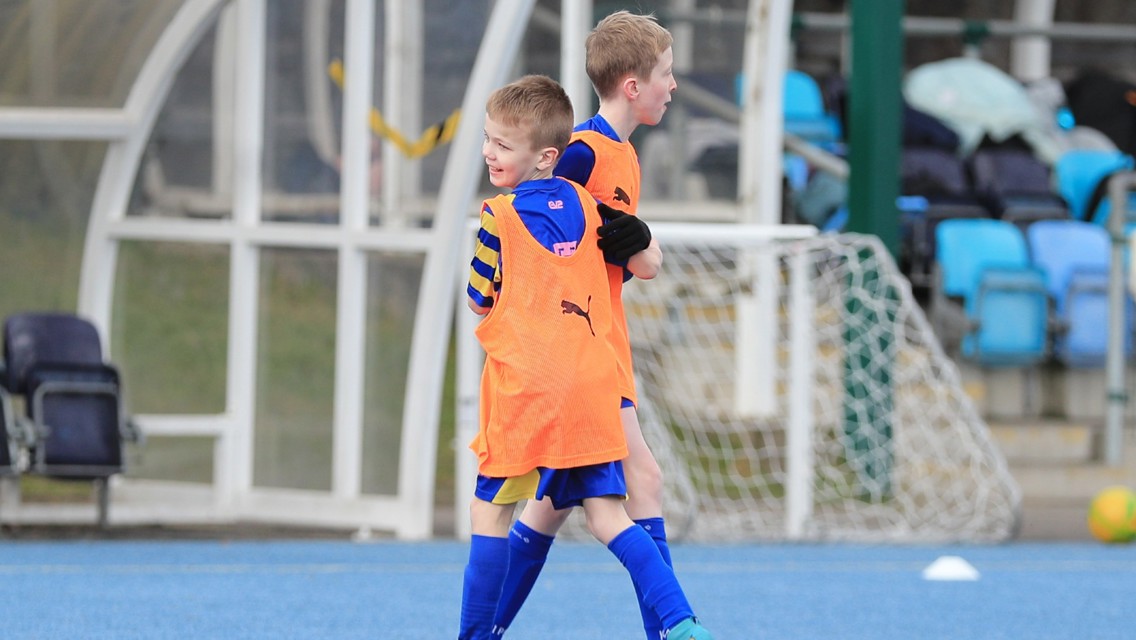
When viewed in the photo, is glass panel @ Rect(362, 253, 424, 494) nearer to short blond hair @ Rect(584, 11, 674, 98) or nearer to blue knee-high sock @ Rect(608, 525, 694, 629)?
short blond hair @ Rect(584, 11, 674, 98)

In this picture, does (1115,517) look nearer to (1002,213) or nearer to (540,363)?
(1002,213)

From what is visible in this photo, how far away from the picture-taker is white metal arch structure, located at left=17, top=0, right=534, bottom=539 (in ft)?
27.5

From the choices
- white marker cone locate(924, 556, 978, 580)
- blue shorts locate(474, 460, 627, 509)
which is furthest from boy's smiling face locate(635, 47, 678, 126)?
white marker cone locate(924, 556, 978, 580)

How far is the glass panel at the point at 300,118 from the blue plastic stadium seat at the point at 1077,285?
15.6 feet

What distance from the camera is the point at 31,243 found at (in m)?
9.73

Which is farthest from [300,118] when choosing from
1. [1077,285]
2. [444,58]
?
[1077,285]

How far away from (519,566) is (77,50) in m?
5.98

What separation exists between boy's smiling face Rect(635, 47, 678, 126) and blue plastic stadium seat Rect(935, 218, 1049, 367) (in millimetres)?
7085

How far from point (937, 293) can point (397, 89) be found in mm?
3933

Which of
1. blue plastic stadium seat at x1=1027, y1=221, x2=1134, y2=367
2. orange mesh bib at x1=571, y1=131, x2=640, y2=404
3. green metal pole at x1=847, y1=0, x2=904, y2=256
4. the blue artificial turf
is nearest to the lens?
orange mesh bib at x1=571, y1=131, x2=640, y2=404

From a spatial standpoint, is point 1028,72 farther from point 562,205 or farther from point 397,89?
point 562,205

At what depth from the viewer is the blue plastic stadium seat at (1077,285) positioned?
448 inches

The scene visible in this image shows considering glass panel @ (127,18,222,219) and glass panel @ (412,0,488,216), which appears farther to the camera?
glass panel @ (127,18,222,219)

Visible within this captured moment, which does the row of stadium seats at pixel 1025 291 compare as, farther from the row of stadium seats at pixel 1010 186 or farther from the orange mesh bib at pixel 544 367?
the orange mesh bib at pixel 544 367
